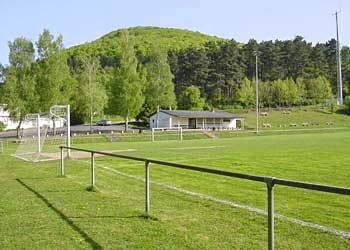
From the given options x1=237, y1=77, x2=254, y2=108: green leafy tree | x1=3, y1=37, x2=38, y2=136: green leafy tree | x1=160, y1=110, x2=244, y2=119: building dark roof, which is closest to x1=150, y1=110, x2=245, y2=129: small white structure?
x1=160, y1=110, x2=244, y2=119: building dark roof

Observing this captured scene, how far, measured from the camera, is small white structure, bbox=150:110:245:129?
71.0 m

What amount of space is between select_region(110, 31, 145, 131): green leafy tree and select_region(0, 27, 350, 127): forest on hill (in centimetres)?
14

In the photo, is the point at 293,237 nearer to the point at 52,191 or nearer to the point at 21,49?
the point at 52,191

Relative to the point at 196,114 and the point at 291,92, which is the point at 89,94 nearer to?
the point at 196,114

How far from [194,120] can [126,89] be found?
66.1 ft

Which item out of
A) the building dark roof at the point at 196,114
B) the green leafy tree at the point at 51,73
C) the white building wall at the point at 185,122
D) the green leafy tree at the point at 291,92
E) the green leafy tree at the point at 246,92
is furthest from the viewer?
the green leafy tree at the point at 291,92

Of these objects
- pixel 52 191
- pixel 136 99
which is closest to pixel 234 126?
pixel 136 99

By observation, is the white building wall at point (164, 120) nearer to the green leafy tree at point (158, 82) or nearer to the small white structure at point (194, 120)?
the small white structure at point (194, 120)

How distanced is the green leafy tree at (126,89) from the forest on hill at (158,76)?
5.6 inches

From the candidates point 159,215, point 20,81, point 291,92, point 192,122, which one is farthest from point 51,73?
point 291,92

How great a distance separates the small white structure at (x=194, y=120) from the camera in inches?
2795

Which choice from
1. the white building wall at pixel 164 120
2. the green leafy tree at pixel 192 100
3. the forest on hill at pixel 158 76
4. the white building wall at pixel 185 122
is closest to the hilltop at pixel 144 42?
the forest on hill at pixel 158 76

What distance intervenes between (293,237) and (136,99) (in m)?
52.8

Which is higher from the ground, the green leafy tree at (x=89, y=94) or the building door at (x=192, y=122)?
the green leafy tree at (x=89, y=94)
